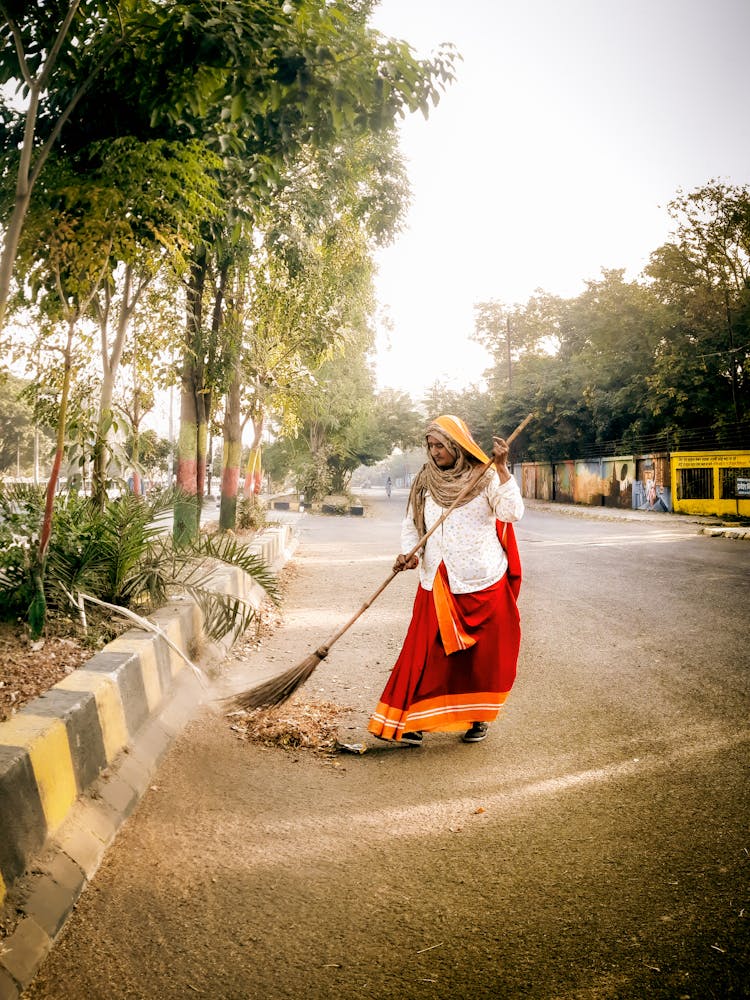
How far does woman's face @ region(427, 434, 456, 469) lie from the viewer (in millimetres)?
4105

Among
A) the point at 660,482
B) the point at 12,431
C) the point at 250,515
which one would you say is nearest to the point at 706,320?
the point at 660,482

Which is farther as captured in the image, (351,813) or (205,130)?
(205,130)

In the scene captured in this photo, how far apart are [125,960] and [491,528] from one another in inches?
107

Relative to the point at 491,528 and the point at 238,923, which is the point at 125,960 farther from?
the point at 491,528

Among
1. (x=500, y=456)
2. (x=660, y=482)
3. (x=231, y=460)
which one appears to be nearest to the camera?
(x=500, y=456)

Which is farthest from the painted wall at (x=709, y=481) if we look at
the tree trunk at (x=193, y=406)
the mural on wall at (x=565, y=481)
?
the tree trunk at (x=193, y=406)

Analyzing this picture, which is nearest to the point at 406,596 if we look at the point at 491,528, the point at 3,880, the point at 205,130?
the point at 491,528

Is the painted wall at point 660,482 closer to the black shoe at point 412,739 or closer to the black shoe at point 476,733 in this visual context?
the black shoe at point 476,733

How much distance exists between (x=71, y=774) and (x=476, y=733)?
2139mm

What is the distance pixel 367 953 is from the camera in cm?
214

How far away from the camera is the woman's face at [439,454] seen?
4105mm

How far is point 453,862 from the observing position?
265 centimetres

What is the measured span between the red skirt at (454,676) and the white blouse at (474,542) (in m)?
0.08

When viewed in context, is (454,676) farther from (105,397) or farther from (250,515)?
(250,515)
